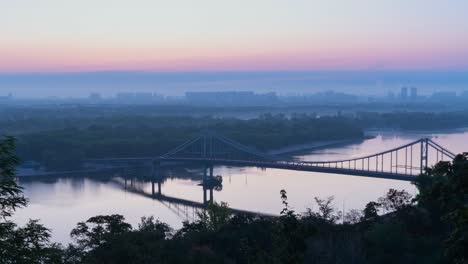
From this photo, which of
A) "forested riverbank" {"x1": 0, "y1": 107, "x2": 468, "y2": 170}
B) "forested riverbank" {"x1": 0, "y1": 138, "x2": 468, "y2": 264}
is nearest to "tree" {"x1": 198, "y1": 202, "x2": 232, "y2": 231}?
"forested riverbank" {"x1": 0, "y1": 138, "x2": 468, "y2": 264}

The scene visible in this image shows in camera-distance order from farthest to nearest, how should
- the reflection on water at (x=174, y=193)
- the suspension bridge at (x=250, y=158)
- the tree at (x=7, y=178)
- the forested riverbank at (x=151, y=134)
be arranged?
the forested riverbank at (x=151, y=134) → the suspension bridge at (x=250, y=158) → the reflection on water at (x=174, y=193) → the tree at (x=7, y=178)

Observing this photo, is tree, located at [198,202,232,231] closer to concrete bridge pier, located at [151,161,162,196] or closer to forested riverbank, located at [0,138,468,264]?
forested riverbank, located at [0,138,468,264]

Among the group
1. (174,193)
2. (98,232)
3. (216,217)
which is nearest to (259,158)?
(174,193)

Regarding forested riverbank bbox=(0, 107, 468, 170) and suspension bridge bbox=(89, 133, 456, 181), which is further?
forested riverbank bbox=(0, 107, 468, 170)

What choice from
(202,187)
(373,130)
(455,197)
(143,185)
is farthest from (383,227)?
(373,130)

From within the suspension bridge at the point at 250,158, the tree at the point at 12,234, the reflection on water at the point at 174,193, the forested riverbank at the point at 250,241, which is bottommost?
the reflection on water at the point at 174,193

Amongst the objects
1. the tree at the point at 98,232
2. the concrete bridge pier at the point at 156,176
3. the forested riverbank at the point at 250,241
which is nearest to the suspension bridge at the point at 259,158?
the concrete bridge pier at the point at 156,176

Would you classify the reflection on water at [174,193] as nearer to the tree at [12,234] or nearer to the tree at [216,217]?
the tree at [216,217]

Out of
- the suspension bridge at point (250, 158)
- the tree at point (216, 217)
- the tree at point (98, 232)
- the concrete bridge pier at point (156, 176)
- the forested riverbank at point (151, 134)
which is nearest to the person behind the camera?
the tree at point (98, 232)

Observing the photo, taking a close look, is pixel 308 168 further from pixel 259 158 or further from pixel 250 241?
pixel 250 241
